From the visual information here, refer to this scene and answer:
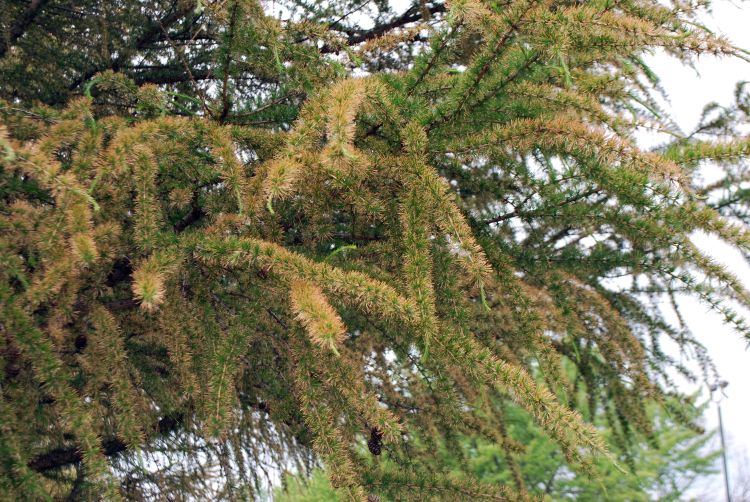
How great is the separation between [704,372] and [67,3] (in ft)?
10.2

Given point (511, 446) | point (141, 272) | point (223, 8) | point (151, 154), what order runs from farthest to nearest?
1. point (511, 446)
2. point (223, 8)
3. point (151, 154)
4. point (141, 272)

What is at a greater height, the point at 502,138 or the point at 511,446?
the point at 502,138

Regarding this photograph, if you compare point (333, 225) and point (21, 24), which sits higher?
point (21, 24)

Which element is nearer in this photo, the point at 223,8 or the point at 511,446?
the point at 223,8

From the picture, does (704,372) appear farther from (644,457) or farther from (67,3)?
(644,457)

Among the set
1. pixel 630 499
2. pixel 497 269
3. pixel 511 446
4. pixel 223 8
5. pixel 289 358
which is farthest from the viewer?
pixel 630 499

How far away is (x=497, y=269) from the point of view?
164 centimetres

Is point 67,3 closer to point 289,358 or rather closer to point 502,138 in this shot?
point 289,358

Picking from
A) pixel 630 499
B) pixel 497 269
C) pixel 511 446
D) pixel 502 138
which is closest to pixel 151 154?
pixel 502 138

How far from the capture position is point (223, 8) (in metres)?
1.47

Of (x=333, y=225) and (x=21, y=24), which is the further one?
(x=21, y=24)

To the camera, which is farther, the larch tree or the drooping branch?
the drooping branch

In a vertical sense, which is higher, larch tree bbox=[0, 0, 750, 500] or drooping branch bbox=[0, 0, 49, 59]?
drooping branch bbox=[0, 0, 49, 59]

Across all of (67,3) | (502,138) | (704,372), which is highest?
(67,3)
